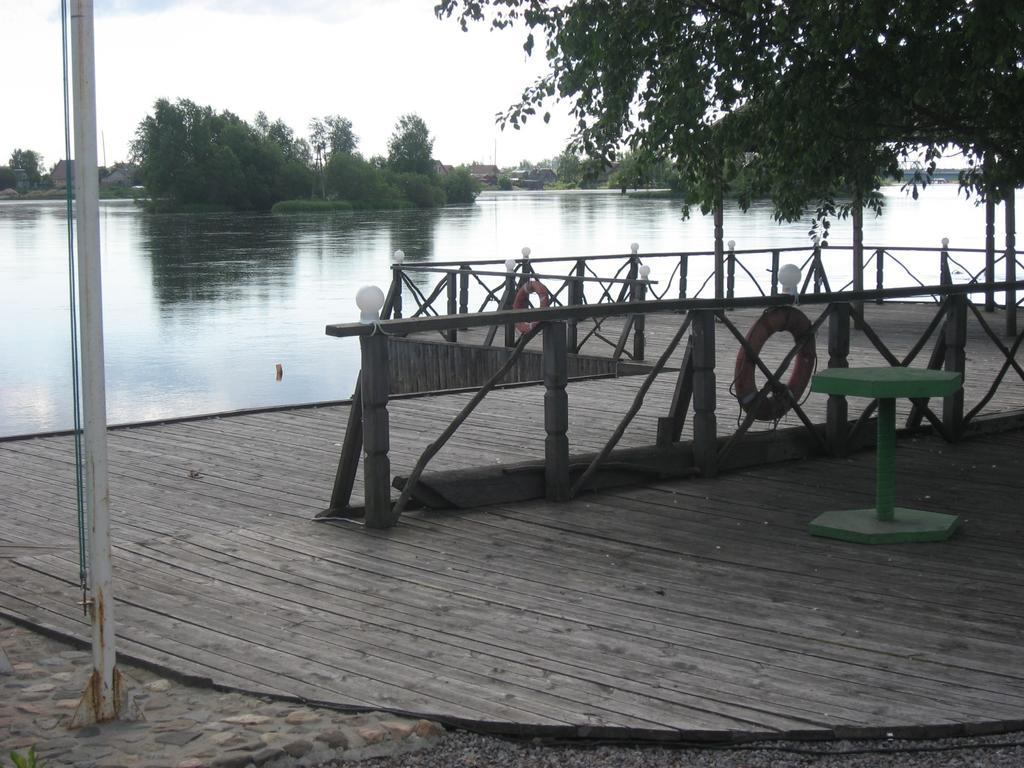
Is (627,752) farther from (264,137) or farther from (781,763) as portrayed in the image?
(264,137)

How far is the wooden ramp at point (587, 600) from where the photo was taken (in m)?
3.98

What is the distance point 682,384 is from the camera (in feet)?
23.9

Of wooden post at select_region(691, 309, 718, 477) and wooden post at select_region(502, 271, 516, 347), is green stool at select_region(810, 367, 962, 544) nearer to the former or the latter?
wooden post at select_region(691, 309, 718, 477)

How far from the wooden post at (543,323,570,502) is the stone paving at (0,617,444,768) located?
288 cm

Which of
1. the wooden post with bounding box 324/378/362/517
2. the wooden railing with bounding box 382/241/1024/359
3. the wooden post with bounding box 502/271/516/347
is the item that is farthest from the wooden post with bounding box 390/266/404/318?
the wooden post with bounding box 324/378/362/517

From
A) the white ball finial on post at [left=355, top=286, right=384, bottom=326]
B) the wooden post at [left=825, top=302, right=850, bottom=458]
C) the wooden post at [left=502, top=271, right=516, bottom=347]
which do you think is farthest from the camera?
the wooden post at [left=502, top=271, right=516, bottom=347]

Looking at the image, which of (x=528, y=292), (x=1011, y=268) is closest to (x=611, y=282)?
(x=528, y=292)

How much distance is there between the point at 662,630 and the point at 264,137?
309 feet

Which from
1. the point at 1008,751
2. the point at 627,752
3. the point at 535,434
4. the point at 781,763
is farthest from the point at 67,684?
the point at 535,434

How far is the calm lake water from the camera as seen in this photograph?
86.7ft

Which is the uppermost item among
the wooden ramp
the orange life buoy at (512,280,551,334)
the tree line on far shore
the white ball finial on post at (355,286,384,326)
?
the tree line on far shore

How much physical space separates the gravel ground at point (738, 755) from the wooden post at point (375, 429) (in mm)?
2499

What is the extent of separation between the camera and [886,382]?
5879mm

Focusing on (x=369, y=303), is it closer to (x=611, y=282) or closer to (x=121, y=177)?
(x=611, y=282)
